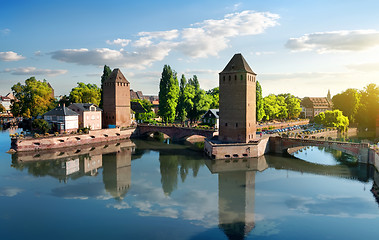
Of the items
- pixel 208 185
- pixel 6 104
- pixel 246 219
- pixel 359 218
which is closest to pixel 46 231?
pixel 246 219

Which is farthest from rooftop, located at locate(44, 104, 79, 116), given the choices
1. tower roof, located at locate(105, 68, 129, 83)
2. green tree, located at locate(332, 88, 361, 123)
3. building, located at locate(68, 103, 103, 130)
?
green tree, located at locate(332, 88, 361, 123)

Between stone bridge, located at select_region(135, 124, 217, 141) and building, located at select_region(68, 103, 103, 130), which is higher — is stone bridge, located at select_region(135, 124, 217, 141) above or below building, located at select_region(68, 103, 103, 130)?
below

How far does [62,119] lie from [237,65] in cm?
3252

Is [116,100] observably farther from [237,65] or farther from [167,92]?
[237,65]

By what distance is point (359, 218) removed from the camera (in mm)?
20094

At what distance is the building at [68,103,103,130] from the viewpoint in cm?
5597

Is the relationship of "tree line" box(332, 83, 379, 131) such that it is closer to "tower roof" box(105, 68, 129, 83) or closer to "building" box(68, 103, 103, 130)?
"tower roof" box(105, 68, 129, 83)

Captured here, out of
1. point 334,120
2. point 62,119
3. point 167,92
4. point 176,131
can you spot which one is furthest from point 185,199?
point 334,120

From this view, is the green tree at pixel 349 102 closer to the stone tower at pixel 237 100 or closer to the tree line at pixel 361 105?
the tree line at pixel 361 105

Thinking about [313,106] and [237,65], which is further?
[313,106]

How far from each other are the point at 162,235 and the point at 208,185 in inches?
446

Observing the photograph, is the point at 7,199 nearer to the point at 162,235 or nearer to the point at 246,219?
the point at 162,235

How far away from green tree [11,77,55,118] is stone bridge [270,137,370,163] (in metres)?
56.6

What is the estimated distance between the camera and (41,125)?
1918 inches
